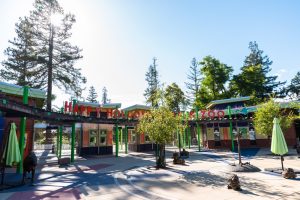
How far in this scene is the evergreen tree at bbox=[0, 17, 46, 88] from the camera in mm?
34312

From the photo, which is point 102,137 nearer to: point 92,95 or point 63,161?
point 63,161

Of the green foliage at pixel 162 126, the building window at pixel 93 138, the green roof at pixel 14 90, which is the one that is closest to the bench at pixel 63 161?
the green roof at pixel 14 90

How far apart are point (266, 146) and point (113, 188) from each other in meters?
29.1

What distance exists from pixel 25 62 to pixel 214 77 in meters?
35.0

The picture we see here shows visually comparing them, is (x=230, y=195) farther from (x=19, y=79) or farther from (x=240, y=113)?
(x=19, y=79)

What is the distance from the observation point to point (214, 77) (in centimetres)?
4741

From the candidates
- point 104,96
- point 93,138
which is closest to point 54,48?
point 93,138

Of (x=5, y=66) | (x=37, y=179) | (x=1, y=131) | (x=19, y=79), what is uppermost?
(x=5, y=66)

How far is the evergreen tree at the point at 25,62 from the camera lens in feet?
113

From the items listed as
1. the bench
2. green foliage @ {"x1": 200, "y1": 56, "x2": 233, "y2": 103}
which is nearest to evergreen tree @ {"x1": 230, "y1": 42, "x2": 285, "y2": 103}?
green foliage @ {"x1": 200, "y1": 56, "x2": 233, "y2": 103}

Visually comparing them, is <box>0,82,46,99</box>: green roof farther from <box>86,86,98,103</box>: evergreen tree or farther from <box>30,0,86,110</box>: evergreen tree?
<box>86,86,98,103</box>: evergreen tree

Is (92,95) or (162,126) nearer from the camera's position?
(162,126)

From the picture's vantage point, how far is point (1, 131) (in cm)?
1623

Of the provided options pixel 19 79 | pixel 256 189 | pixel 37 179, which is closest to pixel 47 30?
pixel 19 79
